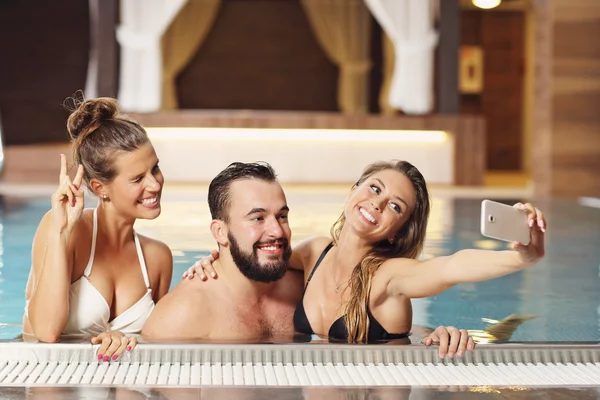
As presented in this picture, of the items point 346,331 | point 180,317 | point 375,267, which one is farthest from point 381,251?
point 180,317

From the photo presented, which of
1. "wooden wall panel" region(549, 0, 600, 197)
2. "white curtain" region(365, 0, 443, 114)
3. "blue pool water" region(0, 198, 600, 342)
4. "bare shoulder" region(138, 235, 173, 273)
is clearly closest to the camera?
"bare shoulder" region(138, 235, 173, 273)

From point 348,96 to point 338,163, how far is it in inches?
123

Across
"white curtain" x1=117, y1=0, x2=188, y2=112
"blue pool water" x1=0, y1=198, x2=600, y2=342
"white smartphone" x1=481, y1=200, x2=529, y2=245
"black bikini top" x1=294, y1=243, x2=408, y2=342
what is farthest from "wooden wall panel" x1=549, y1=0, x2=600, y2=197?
"white smartphone" x1=481, y1=200, x2=529, y2=245

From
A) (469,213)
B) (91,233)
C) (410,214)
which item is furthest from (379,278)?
(469,213)

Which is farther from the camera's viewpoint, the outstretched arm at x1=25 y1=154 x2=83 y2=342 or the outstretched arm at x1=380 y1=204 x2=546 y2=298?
the outstretched arm at x1=25 y1=154 x2=83 y2=342

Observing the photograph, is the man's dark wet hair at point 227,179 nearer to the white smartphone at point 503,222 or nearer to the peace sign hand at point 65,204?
the peace sign hand at point 65,204

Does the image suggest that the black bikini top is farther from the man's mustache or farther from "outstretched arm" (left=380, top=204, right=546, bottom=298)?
the man's mustache

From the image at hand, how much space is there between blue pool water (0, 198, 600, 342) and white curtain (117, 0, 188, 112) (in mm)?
3636

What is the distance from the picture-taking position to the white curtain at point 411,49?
12.0 metres

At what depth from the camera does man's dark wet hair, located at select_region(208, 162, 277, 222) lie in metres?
3.03

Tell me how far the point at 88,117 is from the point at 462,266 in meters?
1.38

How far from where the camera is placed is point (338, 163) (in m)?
12.0

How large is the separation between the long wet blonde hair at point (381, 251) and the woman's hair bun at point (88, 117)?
2.92ft

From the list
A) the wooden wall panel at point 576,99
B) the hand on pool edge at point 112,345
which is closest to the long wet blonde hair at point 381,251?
the hand on pool edge at point 112,345
